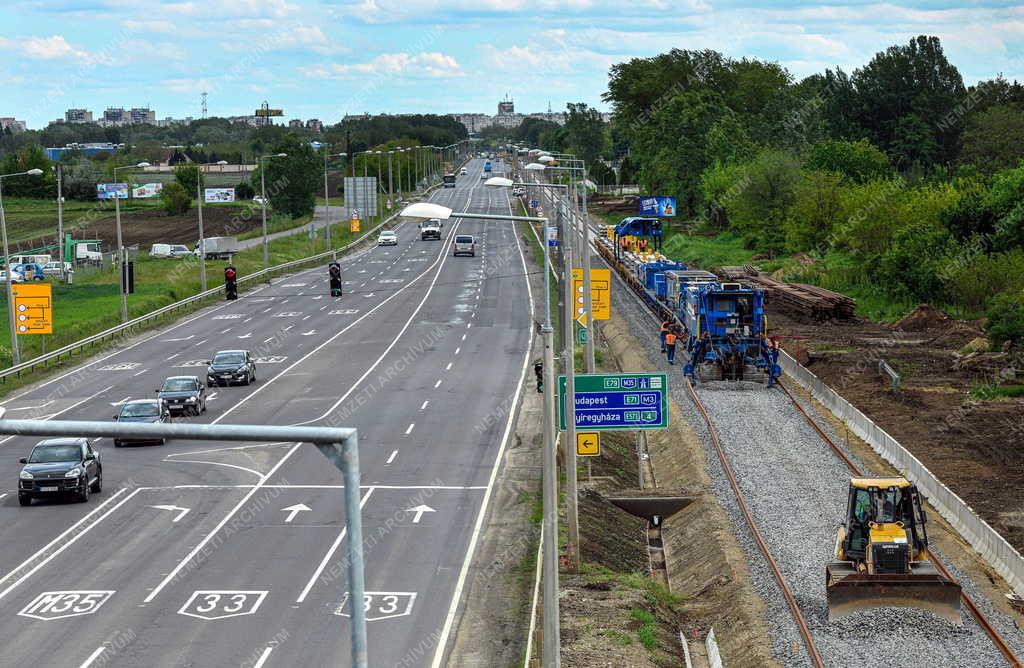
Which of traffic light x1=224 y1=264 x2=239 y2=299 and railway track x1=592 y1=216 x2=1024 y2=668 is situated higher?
traffic light x1=224 y1=264 x2=239 y2=299

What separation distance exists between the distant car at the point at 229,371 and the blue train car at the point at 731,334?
1665 centimetres

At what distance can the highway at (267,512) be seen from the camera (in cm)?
2161

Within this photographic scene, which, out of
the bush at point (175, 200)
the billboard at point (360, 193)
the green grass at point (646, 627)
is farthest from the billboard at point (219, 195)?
the green grass at point (646, 627)

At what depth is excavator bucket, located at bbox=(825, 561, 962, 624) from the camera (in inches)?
859

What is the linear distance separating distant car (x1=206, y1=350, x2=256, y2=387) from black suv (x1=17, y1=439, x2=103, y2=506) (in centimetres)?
1723

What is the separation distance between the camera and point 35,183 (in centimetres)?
18325

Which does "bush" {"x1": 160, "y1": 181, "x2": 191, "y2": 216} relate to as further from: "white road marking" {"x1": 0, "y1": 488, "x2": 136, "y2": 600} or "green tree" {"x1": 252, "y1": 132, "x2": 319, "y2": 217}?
"white road marking" {"x1": 0, "y1": 488, "x2": 136, "y2": 600}

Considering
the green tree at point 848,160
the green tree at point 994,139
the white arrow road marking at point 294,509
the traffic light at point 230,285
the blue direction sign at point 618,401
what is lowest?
the white arrow road marking at point 294,509

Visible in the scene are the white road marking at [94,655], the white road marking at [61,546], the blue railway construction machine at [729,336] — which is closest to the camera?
the white road marking at [94,655]

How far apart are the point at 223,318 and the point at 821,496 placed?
4576 centimetres

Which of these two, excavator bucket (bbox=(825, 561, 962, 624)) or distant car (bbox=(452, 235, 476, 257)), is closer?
excavator bucket (bbox=(825, 561, 962, 624))

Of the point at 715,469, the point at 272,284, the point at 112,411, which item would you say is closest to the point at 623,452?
the point at 715,469

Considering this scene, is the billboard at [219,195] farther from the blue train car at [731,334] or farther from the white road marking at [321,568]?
the white road marking at [321,568]

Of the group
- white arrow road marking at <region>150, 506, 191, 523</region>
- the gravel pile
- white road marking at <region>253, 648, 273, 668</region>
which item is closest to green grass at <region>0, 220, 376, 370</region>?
white arrow road marking at <region>150, 506, 191, 523</region>
